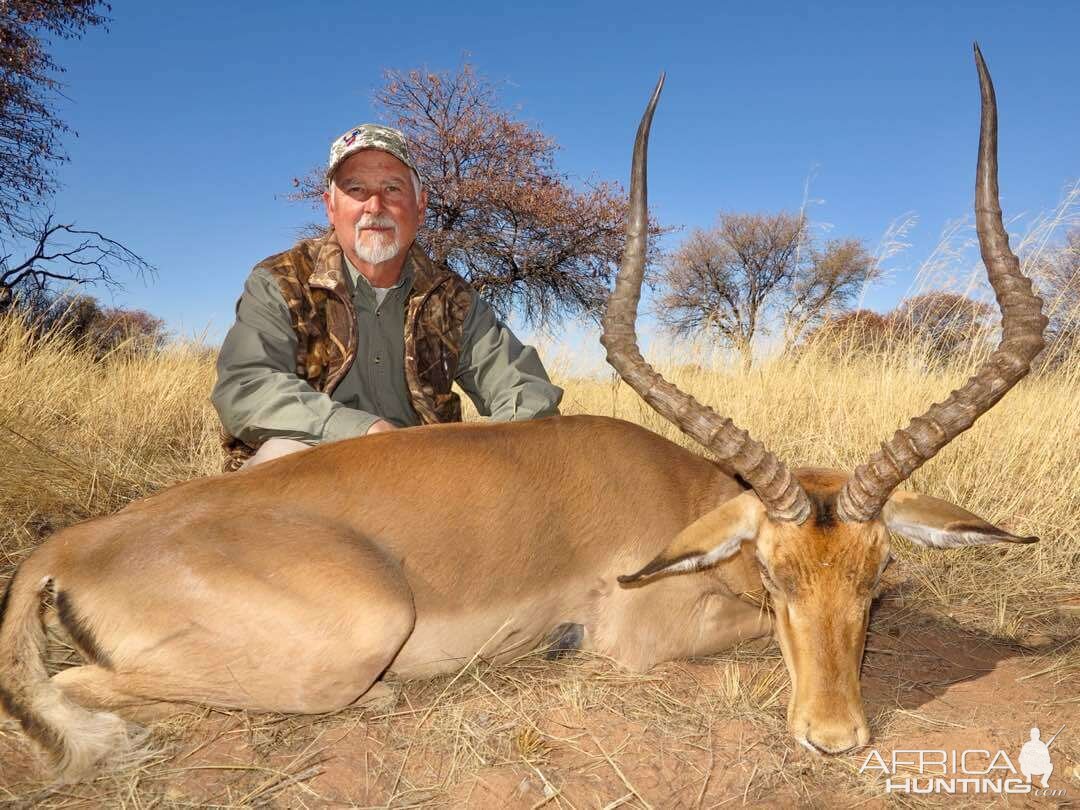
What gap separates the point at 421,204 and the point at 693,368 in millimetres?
4993

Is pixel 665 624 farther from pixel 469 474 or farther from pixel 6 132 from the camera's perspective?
pixel 6 132

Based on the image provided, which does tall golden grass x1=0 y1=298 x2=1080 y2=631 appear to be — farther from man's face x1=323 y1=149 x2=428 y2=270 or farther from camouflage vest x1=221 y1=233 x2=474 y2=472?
man's face x1=323 y1=149 x2=428 y2=270

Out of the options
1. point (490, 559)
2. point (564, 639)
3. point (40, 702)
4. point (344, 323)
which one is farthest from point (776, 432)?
point (40, 702)

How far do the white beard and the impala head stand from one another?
7.50 feet

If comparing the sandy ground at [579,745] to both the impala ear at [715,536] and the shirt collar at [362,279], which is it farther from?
the shirt collar at [362,279]

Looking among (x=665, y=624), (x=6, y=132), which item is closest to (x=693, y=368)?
(x=665, y=624)

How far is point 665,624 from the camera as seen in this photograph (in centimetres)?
327

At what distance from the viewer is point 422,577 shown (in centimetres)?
286

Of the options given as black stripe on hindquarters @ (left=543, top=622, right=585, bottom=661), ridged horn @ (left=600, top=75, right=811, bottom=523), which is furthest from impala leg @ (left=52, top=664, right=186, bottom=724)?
ridged horn @ (left=600, top=75, right=811, bottom=523)

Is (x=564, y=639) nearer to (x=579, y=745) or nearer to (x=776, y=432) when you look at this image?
(x=579, y=745)

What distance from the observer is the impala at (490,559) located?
257 cm

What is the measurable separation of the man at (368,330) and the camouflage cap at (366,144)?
10 mm

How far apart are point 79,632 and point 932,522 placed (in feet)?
10.2

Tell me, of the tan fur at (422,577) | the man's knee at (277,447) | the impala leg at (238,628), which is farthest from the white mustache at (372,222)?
the impala leg at (238,628)
